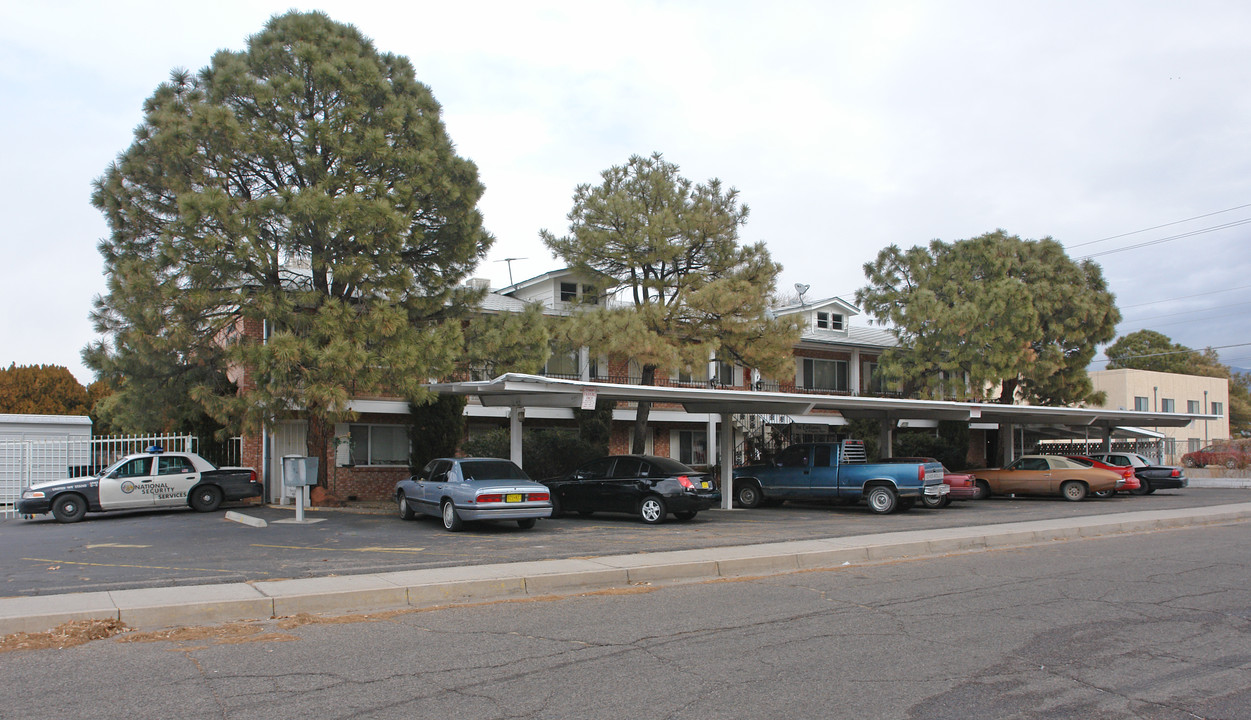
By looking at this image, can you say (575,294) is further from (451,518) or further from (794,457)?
(451,518)

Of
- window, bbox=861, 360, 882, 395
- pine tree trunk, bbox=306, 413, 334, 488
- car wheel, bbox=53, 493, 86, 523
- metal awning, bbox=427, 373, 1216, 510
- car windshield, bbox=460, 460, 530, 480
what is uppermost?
window, bbox=861, 360, 882, 395

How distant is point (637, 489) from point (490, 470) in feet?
10.9

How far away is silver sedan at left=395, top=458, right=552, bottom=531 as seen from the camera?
1588 cm

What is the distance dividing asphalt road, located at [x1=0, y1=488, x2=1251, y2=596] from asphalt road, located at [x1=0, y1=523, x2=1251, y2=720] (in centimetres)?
303

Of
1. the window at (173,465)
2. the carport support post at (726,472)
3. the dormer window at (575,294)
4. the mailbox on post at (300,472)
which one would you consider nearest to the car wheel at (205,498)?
the window at (173,465)

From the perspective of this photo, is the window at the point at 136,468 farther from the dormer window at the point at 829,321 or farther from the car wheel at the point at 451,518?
the dormer window at the point at 829,321

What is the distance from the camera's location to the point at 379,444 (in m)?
27.4

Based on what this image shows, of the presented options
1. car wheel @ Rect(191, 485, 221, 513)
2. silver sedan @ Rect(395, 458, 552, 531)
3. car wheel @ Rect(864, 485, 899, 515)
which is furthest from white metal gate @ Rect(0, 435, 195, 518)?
car wheel @ Rect(864, 485, 899, 515)

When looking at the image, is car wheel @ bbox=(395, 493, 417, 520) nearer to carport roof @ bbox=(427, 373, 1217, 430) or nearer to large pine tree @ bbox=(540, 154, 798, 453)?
carport roof @ bbox=(427, 373, 1217, 430)

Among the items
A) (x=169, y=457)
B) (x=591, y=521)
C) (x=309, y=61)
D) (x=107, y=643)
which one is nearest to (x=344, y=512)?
(x=169, y=457)

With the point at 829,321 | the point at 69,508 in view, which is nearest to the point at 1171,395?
the point at 829,321

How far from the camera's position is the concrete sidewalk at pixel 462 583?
8.75 metres

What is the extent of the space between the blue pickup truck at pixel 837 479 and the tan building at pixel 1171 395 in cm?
3645

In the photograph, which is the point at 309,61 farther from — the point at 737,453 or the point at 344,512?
the point at 737,453
